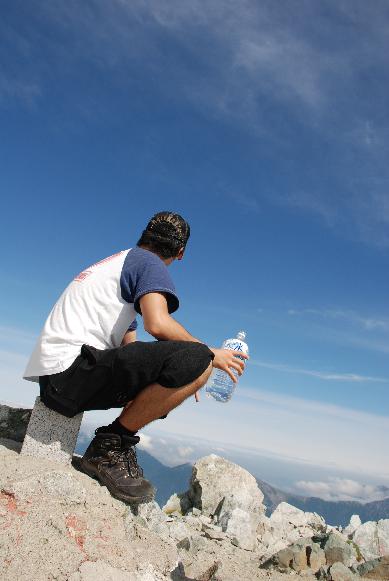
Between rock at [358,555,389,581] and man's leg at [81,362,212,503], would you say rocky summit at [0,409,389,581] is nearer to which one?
rock at [358,555,389,581]

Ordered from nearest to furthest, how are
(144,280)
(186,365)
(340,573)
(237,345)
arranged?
(186,365)
(144,280)
(237,345)
(340,573)

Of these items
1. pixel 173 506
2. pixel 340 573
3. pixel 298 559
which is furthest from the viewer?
pixel 173 506

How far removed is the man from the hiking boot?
1 cm

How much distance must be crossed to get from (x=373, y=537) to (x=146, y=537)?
9.20 m

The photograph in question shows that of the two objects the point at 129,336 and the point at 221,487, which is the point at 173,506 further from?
the point at 129,336

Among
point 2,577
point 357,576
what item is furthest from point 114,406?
point 357,576

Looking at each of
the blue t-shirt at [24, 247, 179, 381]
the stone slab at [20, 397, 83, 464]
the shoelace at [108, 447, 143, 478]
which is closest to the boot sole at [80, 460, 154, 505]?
the shoelace at [108, 447, 143, 478]

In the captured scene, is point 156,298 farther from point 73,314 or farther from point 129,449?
point 129,449

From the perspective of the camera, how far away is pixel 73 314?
5.69 m

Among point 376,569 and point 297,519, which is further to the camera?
point 297,519

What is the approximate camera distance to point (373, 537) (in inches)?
505

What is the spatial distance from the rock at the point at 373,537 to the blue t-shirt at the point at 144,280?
10.0 meters

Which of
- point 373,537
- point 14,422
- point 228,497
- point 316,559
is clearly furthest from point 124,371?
point 373,537

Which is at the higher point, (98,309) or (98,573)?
(98,309)
